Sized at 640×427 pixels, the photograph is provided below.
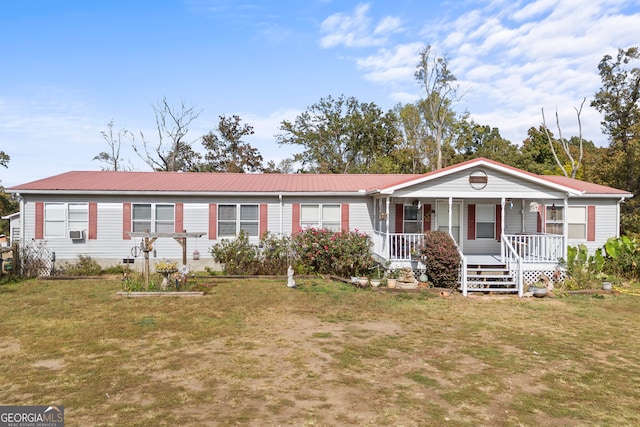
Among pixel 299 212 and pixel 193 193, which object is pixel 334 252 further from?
pixel 193 193

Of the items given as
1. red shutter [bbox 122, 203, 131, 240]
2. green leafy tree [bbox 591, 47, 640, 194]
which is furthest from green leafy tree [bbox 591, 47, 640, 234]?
red shutter [bbox 122, 203, 131, 240]

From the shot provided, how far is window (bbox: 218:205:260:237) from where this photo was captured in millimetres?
15484

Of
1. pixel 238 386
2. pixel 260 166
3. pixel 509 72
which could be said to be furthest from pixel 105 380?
pixel 260 166

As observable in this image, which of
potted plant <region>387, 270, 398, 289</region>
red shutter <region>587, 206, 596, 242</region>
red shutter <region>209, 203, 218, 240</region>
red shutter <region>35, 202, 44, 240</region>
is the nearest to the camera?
potted plant <region>387, 270, 398, 289</region>

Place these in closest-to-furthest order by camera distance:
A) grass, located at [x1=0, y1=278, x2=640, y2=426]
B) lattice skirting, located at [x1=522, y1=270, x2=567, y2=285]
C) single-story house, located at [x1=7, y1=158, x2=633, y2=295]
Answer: grass, located at [x1=0, y1=278, x2=640, y2=426]
lattice skirting, located at [x1=522, y1=270, x2=567, y2=285]
single-story house, located at [x1=7, y1=158, x2=633, y2=295]

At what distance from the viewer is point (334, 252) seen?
14141 millimetres

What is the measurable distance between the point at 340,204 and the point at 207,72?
1125 cm

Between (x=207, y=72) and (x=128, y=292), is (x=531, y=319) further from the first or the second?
(x=207, y=72)

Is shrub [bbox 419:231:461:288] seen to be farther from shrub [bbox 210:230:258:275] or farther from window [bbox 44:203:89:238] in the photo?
window [bbox 44:203:89:238]

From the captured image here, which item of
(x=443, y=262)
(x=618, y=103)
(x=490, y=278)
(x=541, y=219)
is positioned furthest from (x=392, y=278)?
(x=618, y=103)

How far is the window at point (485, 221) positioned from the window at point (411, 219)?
8.07 feet

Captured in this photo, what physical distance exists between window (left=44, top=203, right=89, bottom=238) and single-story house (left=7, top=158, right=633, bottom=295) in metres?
0.03

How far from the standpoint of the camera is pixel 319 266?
48.0ft

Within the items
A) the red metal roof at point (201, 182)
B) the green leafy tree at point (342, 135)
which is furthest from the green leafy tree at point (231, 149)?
the red metal roof at point (201, 182)
